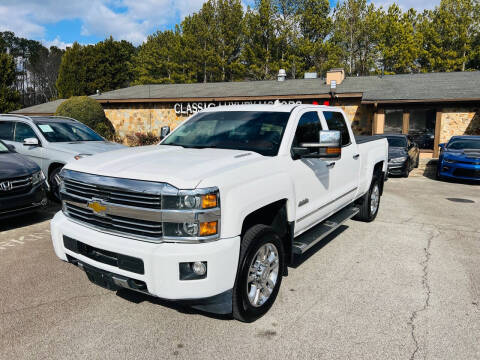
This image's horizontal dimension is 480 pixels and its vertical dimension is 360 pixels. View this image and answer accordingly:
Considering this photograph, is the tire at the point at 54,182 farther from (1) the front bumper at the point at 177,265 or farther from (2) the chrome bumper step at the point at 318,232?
(2) the chrome bumper step at the point at 318,232

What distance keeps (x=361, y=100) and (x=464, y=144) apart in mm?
8257

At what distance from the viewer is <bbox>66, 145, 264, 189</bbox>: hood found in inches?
110

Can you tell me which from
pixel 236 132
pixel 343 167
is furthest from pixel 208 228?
pixel 343 167

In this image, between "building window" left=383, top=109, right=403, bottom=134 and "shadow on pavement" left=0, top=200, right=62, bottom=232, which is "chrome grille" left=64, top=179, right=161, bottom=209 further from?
"building window" left=383, top=109, right=403, bottom=134

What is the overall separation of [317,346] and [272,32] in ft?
136

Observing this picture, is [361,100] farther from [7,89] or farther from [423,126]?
[7,89]

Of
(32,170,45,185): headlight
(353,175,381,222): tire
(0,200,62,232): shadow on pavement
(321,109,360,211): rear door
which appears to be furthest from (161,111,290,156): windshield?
(0,200,62,232): shadow on pavement

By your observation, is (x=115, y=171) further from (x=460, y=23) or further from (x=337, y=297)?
(x=460, y=23)

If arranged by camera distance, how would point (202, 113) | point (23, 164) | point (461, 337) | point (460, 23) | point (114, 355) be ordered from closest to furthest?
point (114, 355) → point (461, 337) → point (202, 113) → point (23, 164) → point (460, 23)

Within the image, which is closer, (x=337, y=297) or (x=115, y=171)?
(x=115, y=171)

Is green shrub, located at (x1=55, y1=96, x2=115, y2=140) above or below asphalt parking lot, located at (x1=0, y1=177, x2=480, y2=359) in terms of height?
above

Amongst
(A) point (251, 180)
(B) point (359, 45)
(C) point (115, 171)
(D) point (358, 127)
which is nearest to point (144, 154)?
(C) point (115, 171)

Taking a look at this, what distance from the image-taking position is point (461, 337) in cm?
310

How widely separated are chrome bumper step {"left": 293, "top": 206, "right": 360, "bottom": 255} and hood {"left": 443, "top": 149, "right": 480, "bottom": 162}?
813 cm
